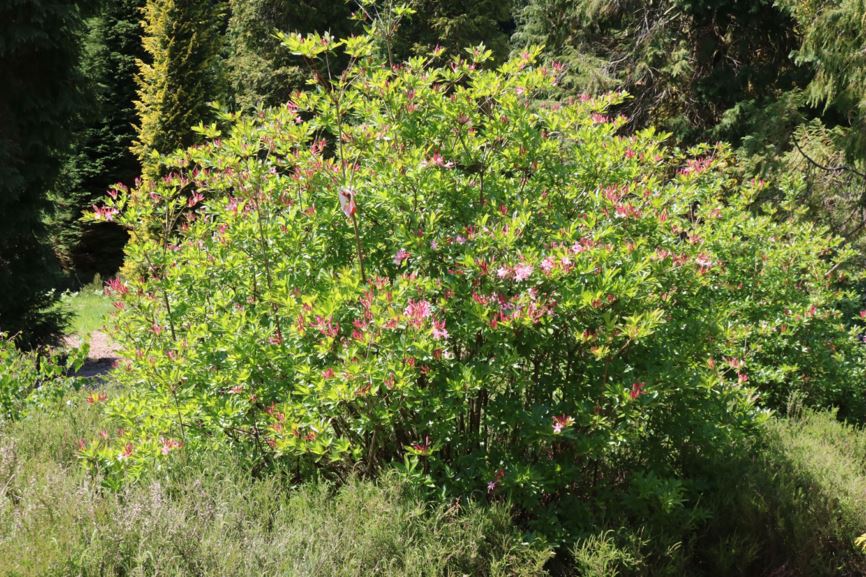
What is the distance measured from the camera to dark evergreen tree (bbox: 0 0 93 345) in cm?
798

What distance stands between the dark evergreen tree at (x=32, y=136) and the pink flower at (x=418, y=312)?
6732mm

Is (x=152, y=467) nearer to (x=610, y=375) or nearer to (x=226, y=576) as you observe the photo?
(x=226, y=576)

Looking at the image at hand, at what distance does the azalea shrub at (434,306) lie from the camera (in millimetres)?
3064

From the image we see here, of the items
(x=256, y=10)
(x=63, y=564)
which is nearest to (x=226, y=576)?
(x=63, y=564)

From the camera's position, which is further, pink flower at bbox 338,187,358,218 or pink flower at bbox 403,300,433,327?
pink flower at bbox 338,187,358,218

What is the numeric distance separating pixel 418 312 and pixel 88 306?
11.8 m

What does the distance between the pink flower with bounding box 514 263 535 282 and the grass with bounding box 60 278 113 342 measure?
859 centimetres

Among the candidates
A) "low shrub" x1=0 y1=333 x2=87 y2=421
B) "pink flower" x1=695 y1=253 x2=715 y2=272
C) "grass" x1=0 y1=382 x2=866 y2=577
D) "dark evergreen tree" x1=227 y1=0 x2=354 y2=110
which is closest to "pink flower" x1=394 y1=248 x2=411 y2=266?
"grass" x1=0 y1=382 x2=866 y2=577

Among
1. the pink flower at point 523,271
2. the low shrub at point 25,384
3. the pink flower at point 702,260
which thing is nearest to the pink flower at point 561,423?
the pink flower at point 523,271

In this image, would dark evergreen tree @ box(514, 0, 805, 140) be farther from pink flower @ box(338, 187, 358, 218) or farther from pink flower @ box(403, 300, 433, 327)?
pink flower @ box(403, 300, 433, 327)

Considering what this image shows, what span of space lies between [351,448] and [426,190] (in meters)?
1.26

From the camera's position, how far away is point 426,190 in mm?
3307

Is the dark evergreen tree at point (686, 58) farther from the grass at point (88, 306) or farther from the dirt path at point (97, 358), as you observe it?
the grass at point (88, 306)

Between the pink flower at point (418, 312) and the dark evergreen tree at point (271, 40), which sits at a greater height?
the dark evergreen tree at point (271, 40)
